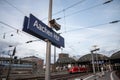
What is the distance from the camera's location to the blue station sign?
4.60 metres

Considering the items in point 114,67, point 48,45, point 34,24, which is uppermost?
point 34,24

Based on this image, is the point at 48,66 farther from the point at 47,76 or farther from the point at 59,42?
the point at 59,42

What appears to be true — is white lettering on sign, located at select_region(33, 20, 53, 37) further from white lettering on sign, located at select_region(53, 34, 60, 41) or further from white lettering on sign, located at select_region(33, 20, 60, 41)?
white lettering on sign, located at select_region(53, 34, 60, 41)

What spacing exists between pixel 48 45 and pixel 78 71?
33099 mm

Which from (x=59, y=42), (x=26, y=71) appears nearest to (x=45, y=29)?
(x=59, y=42)

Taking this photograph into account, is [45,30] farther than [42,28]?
Yes

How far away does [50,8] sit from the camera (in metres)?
6.16

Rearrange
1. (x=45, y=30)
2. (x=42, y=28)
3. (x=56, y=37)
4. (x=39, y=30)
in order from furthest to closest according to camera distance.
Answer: (x=56, y=37)
(x=45, y=30)
(x=42, y=28)
(x=39, y=30)

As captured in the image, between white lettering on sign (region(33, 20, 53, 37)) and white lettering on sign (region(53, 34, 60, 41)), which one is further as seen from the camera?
white lettering on sign (region(53, 34, 60, 41))

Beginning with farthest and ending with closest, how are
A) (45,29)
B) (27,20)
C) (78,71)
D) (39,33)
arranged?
(78,71), (45,29), (39,33), (27,20)

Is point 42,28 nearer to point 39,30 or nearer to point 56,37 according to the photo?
point 39,30

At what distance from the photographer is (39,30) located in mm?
5055

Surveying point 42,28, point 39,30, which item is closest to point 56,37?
point 42,28

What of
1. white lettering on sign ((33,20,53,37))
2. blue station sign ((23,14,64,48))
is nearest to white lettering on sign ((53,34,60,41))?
blue station sign ((23,14,64,48))
